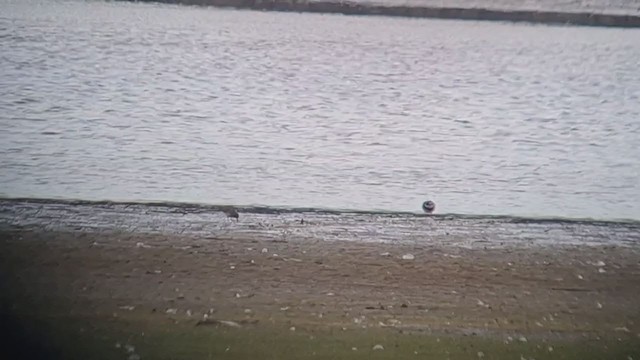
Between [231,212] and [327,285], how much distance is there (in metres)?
0.52

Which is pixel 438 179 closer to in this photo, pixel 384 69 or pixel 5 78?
pixel 384 69

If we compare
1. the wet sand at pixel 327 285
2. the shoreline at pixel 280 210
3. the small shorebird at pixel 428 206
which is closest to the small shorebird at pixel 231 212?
the shoreline at pixel 280 210

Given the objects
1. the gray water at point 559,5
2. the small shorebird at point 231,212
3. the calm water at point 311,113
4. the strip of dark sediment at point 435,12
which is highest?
the gray water at point 559,5

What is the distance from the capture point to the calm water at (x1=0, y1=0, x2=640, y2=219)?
2408mm

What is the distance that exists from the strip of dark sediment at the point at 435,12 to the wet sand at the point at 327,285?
11.0ft

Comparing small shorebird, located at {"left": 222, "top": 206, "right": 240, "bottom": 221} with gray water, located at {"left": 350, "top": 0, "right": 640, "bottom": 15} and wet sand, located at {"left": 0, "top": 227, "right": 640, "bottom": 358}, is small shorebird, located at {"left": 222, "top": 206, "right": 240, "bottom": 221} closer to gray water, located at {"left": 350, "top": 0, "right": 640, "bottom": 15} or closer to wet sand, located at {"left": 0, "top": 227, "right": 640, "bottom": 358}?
wet sand, located at {"left": 0, "top": 227, "right": 640, "bottom": 358}

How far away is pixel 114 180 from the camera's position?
236 centimetres

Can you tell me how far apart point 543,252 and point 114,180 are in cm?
143

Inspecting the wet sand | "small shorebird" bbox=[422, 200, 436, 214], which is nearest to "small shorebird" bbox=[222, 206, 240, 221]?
the wet sand

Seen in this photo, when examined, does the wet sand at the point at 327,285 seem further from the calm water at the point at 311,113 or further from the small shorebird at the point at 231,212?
the calm water at the point at 311,113

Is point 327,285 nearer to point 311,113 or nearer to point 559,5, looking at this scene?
point 311,113

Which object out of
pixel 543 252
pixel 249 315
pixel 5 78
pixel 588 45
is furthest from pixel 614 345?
pixel 588 45

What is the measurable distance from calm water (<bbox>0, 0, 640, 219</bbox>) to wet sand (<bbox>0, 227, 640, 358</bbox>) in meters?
0.34

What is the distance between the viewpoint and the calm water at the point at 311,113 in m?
2.41
